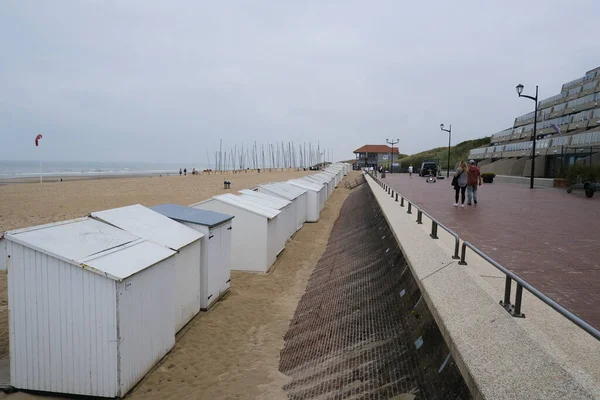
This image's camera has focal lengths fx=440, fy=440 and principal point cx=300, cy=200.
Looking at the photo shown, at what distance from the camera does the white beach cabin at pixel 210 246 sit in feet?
26.4

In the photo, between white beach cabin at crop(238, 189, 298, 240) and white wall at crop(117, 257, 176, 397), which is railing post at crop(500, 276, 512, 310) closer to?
white wall at crop(117, 257, 176, 397)

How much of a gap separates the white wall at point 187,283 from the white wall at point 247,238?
302cm

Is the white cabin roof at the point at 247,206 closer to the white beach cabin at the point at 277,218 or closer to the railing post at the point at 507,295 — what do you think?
the white beach cabin at the point at 277,218

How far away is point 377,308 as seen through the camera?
6949mm

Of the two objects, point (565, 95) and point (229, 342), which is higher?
point (565, 95)

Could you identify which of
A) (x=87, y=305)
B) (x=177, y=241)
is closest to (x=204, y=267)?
(x=177, y=241)

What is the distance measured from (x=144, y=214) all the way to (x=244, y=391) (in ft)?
11.8

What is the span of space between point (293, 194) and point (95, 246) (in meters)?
11.7

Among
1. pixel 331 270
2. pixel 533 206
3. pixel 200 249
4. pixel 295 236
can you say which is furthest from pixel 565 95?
pixel 200 249

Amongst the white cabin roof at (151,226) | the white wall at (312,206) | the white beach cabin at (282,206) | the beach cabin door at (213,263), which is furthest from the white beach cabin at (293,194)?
the white cabin roof at (151,226)

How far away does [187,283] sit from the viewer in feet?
24.3

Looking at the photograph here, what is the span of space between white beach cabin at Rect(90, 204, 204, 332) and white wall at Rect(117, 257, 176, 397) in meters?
0.47

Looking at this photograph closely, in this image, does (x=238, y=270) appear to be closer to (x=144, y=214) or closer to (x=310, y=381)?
(x=144, y=214)

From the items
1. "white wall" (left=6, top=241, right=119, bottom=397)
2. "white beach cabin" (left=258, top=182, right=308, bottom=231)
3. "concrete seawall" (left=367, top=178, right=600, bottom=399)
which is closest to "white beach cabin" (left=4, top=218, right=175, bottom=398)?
"white wall" (left=6, top=241, right=119, bottom=397)
